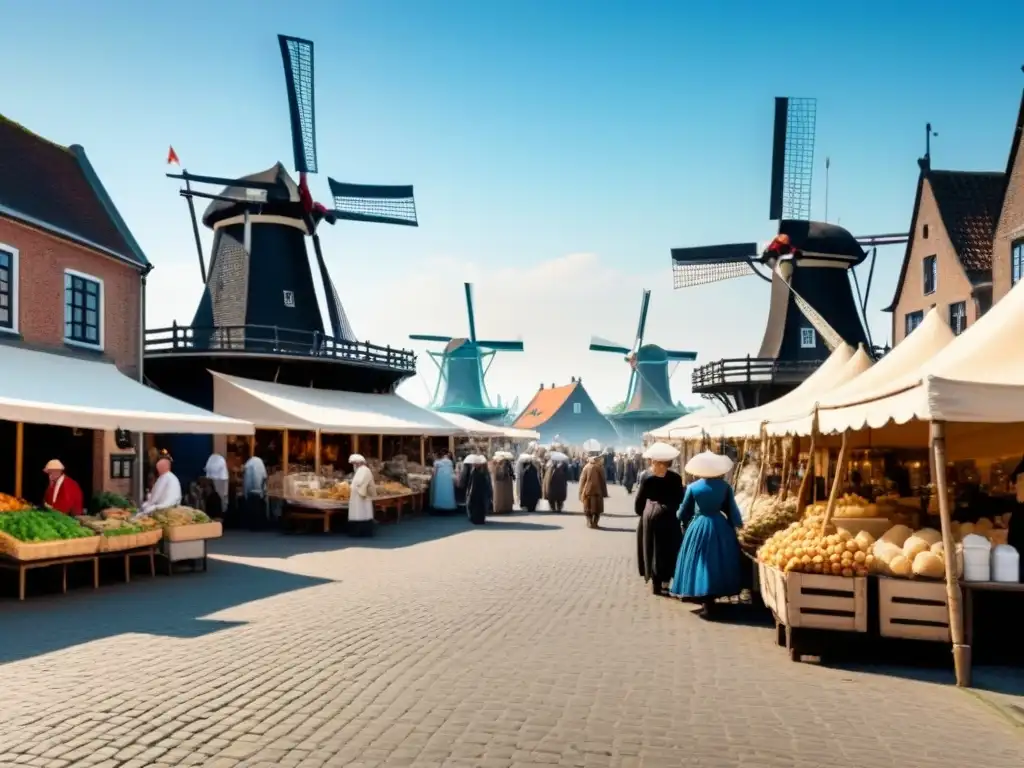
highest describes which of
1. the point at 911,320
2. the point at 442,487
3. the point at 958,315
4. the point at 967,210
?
the point at 967,210

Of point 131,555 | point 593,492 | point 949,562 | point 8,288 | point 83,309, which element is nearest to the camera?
point 949,562

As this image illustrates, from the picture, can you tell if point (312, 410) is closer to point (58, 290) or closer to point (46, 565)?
point (58, 290)

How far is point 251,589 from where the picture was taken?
36.9ft

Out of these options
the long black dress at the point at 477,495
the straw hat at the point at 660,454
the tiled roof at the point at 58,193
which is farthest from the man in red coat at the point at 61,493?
the long black dress at the point at 477,495

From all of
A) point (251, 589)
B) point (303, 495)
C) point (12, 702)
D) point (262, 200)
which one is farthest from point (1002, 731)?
point (262, 200)

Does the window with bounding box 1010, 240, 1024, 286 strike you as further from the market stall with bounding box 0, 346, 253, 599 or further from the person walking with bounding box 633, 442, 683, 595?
the market stall with bounding box 0, 346, 253, 599

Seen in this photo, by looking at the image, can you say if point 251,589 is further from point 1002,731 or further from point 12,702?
point 1002,731

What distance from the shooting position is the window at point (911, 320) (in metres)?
29.5

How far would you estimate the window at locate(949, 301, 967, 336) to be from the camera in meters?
26.0

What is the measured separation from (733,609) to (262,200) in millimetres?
22110

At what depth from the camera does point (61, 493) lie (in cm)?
1232

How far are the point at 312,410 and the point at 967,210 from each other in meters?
21.1

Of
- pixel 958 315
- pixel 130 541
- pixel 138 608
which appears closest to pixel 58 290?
pixel 130 541

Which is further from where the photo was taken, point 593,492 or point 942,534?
point 593,492
